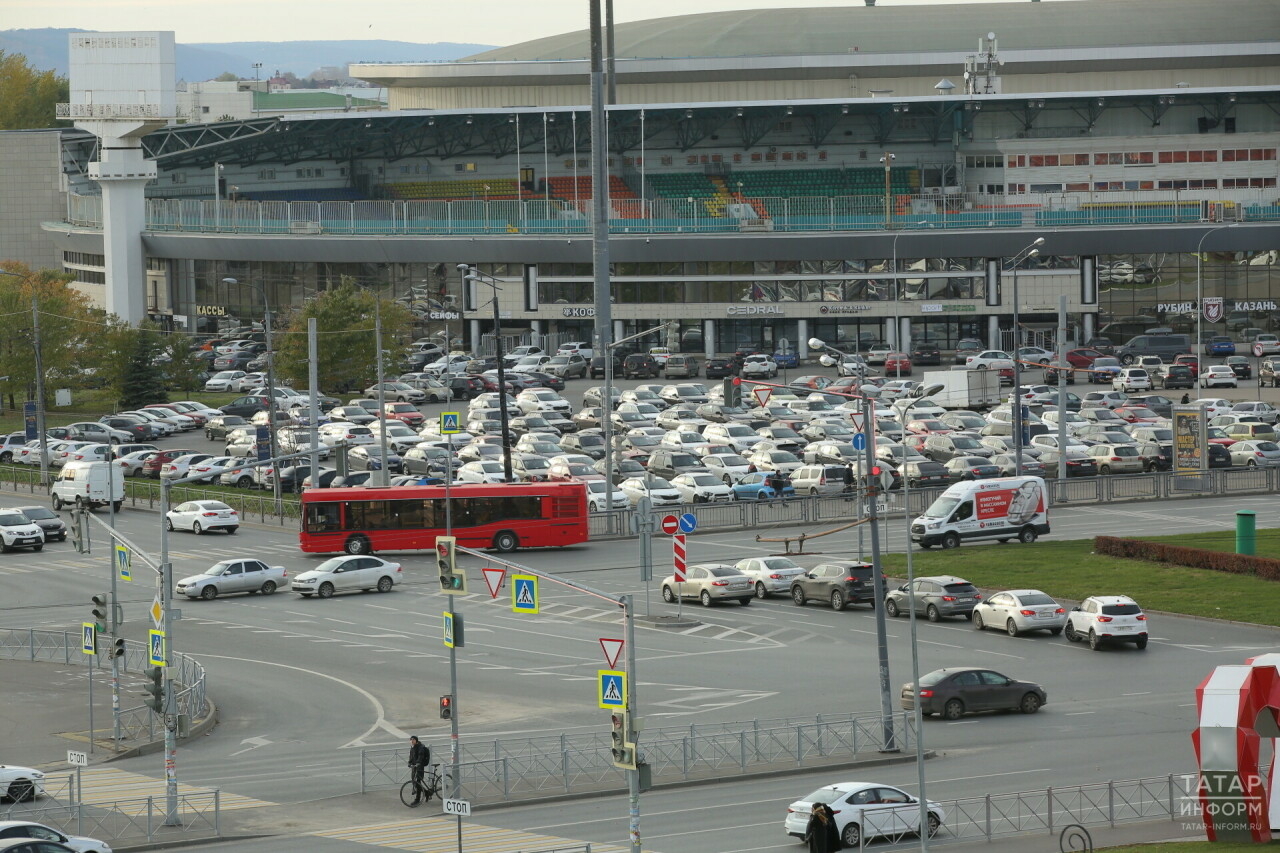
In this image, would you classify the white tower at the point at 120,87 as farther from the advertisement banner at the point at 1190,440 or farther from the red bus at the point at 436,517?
the advertisement banner at the point at 1190,440

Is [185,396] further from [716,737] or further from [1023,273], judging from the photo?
[716,737]

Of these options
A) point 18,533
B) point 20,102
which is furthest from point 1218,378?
point 20,102

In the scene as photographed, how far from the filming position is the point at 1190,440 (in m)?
71.6

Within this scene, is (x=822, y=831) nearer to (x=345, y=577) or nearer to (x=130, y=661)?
(x=130, y=661)

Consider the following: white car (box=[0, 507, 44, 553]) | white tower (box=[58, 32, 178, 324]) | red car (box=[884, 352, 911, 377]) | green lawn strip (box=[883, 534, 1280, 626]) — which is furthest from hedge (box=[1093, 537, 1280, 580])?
white tower (box=[58, 32, 178, 324])

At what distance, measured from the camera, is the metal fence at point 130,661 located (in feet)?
141

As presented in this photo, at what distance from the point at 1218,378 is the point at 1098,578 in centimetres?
5040

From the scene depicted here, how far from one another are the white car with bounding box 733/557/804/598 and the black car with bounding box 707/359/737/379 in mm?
51109

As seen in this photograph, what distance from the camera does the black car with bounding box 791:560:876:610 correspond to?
54125 mm

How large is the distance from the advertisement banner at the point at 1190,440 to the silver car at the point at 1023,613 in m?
22.7

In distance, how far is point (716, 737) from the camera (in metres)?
37.4

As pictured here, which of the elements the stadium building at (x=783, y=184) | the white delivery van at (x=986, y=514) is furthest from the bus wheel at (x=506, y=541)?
the stadium building at (x=783, y=184)

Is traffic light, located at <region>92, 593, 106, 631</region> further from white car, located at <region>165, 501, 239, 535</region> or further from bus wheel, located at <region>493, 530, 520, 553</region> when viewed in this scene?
white car, located at <region>165, 501, 239, 535</region>

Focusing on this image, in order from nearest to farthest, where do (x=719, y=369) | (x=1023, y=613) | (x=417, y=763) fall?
1. (x=417, y=763)
2. (x=1023, y=613)
3. (x=719, y=369)
